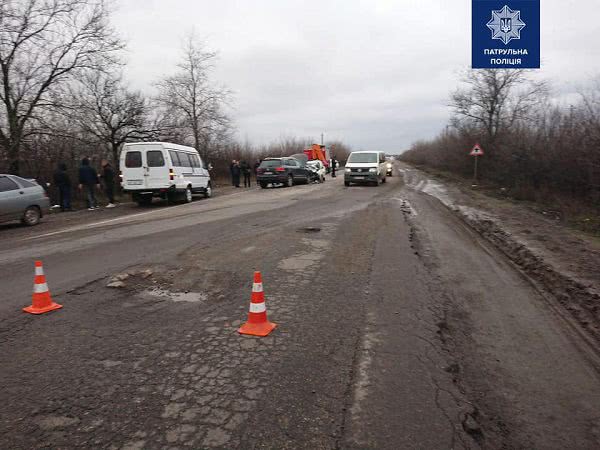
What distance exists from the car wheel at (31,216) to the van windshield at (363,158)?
1658 cm

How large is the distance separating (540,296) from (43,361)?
5.65m

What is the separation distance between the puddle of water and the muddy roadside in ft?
13.9

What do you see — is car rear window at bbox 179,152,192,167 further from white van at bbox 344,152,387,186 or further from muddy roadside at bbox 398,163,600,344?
muddy roadside at bbox 398,163,600,344

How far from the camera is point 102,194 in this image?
19.9 meters

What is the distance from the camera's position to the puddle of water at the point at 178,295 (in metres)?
5.11

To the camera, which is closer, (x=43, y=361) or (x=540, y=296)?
(x=43, y=361)

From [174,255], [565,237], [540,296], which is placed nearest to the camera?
[540,296]

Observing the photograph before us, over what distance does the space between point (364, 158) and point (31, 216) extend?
17.4 meters

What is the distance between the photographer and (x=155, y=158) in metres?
15.8

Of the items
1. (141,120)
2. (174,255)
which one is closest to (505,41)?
(174,255)

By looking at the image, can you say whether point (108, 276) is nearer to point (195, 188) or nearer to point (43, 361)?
point (43, 361)

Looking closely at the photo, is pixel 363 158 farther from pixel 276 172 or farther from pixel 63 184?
pixel 63 184

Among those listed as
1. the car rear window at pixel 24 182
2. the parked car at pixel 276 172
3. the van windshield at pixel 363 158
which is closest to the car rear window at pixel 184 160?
the car rear window at pixel 24 182

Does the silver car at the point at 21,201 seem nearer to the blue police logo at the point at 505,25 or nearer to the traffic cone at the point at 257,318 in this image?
the traffic cone at the point at 257,318
